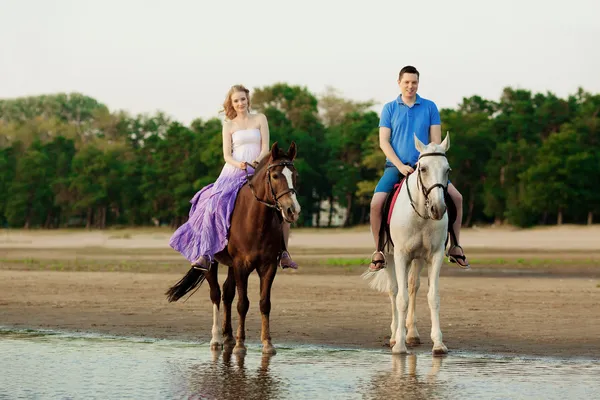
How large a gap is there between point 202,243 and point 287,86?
90.4 metres

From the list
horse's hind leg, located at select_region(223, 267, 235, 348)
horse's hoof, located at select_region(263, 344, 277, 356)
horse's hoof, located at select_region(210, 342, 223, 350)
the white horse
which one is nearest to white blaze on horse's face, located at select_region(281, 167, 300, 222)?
the white horse

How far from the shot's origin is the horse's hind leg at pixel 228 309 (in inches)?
499

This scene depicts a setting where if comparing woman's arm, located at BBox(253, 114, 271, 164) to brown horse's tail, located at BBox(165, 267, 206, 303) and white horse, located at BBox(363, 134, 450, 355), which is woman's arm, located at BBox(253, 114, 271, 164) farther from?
Answer: brown horse's tail, located at BBox(165, 267, 206, 303)

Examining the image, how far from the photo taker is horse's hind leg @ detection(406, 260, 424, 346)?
41.8ft

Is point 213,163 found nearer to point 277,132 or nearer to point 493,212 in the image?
point 277,132

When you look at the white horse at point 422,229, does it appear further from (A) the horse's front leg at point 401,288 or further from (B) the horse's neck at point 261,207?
(B) the horse's neck at point 261,207

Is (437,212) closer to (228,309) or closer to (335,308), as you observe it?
(228,309)

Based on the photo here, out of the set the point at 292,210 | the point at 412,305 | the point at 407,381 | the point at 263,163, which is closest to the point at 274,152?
the point at 263,163

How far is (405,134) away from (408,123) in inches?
5.6

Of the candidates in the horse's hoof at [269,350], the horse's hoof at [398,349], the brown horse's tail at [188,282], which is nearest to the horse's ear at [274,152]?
the horse's hoof at [269,350]

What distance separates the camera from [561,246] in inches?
1902

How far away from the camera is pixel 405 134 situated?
12.7m

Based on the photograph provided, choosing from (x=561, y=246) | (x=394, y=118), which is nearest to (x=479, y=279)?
(x=394, y=118)

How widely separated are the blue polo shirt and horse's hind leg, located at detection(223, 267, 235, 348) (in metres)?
2.61
